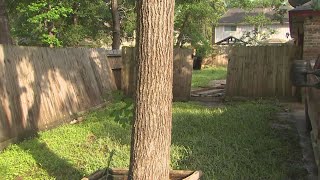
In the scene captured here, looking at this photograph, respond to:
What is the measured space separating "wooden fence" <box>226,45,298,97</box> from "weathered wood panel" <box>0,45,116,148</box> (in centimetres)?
432

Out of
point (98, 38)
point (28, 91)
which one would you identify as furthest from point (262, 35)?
point (28, 91)

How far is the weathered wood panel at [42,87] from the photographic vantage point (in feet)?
22.6

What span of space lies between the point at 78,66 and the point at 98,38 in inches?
697

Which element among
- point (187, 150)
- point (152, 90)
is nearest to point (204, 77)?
point (187, 150)

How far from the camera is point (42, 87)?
26.3 ft

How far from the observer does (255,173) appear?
5.01 metres

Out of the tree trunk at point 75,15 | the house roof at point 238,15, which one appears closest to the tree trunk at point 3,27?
the tree trunk at point 75,15

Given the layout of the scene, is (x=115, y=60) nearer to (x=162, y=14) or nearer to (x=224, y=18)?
(x=162, y=14)

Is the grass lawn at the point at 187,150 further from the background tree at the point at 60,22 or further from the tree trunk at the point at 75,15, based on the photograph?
the tree trunk at the point at 75,15

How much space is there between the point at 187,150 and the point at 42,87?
3.71m

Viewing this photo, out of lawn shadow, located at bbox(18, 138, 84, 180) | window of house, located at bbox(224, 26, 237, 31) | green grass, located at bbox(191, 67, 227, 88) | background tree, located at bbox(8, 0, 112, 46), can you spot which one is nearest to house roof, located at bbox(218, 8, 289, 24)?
window of house, located at bbox(224, 26, 237, 31)

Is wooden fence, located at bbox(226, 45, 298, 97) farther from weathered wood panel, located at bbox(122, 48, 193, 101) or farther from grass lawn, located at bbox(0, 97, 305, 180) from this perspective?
grass lawn, located at bbox(0, 97, 305, 180)

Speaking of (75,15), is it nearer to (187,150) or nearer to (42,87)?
(42,87)

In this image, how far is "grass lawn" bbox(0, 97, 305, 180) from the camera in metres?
5.18
